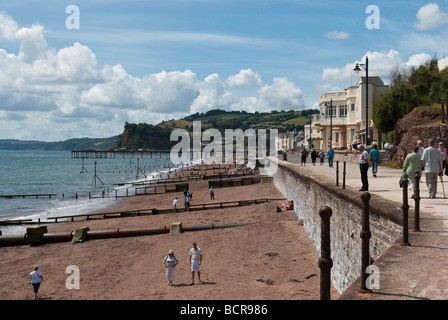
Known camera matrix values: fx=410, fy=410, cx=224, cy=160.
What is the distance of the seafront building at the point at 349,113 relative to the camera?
4581cm

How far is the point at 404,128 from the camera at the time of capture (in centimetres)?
2417

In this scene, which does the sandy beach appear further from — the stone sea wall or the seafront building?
the seafront building

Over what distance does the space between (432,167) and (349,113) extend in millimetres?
40942

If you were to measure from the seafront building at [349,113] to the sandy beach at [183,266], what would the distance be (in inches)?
1009

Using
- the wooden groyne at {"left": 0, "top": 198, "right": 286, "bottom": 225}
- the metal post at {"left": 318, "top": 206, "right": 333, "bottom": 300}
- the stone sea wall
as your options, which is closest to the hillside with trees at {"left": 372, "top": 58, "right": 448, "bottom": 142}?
the wooden groyne at {"left": 0, "top": 198, "right": 286, "bottom": 225}

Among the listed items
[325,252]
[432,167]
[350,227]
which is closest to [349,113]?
[432,167]

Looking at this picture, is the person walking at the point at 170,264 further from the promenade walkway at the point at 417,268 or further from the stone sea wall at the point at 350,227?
the promenade walkway at the point at 417,268

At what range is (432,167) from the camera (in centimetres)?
1018

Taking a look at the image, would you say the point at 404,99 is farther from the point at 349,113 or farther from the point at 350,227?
the point at 350,227

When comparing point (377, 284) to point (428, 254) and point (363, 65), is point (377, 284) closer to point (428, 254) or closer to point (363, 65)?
point (428, 254)

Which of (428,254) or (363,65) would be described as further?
(363,65)
